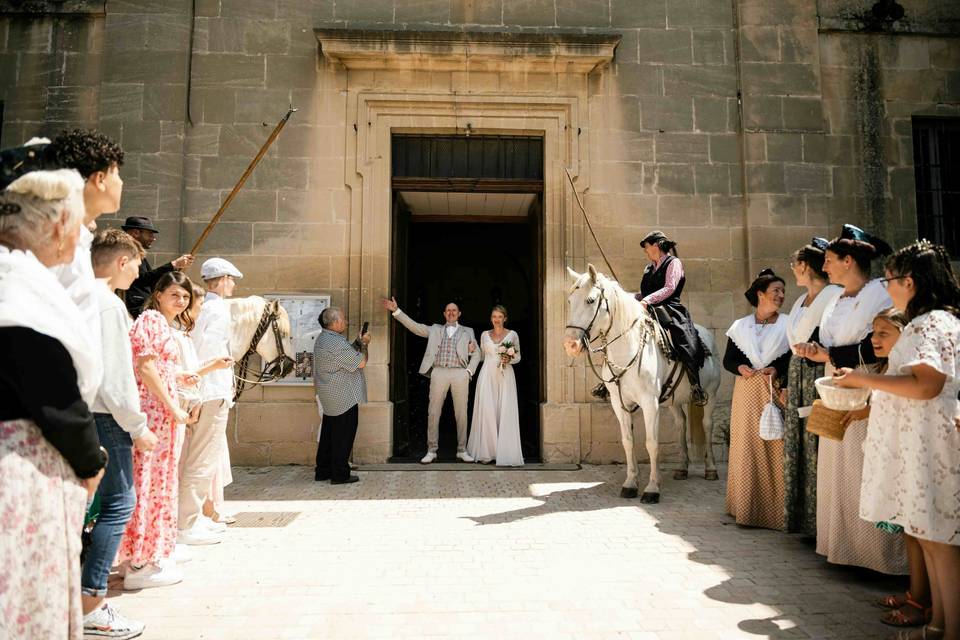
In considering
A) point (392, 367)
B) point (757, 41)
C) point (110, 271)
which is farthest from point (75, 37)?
point (757, 41)

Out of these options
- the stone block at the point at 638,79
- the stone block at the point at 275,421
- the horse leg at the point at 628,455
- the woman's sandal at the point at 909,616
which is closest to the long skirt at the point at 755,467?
the horse leg at the point at 628,455

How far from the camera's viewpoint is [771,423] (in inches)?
180

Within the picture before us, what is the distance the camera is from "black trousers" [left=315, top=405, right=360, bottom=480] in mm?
6574

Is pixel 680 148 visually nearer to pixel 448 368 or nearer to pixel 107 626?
pixel 448 368

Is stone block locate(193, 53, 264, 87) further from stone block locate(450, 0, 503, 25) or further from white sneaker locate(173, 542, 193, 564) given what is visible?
white sneaker locate(173, 542, 193, 564)

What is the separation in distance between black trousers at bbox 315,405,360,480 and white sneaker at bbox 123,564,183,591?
2.87 metres

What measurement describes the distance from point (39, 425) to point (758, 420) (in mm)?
4785

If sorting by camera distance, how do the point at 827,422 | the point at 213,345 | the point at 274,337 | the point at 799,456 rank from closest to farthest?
the point at 827,422, the point at 799,456, the point at 213,345, the point at 274,337

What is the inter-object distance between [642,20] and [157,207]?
6845 millimetres

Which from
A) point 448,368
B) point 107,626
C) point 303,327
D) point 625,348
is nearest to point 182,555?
point 107,626

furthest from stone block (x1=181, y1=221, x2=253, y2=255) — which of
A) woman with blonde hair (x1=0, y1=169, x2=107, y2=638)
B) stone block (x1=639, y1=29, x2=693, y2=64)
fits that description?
woman with blonde hair (x1=0, y1=169, x2=107, y2=638)

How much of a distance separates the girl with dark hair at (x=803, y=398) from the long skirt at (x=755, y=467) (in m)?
0.31

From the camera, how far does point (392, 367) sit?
7.98 m

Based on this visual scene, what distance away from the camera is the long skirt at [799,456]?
431 centimetres
